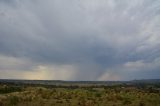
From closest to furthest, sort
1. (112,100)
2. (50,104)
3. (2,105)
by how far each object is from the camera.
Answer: (2,105) → (50,104) → (112,100)

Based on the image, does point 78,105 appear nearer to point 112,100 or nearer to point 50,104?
point 50,104

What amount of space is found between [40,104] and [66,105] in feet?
10.1

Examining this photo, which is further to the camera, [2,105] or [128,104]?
[128,104]

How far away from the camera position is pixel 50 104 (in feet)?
127

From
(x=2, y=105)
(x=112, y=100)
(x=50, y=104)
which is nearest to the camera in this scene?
(x=2, y=105)

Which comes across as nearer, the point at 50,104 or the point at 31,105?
the point at 31,105

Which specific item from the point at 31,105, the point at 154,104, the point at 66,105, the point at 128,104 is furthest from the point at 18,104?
the point at 154,104

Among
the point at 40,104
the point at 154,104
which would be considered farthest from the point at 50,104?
the point at 154,104

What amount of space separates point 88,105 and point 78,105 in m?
1.22

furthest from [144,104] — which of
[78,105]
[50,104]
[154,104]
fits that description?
[50,104]

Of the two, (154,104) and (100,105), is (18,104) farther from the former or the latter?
(154,104)

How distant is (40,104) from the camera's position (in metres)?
37.6

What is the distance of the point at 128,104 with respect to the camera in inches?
1548

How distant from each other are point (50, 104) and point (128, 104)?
9.59m
